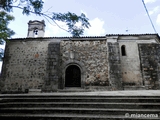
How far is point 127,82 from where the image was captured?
1010 centimetres

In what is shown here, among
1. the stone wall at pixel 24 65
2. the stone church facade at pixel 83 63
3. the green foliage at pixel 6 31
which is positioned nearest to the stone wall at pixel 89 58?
the stone church facade at pixel 83 63

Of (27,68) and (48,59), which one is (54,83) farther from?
(27,68)

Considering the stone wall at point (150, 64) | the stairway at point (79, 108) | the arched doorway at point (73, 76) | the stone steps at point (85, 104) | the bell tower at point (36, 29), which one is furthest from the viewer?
the bell tower at point (36, 29)

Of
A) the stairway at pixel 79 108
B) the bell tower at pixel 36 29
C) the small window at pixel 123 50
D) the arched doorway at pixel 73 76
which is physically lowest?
the stairway at pixel 79 108

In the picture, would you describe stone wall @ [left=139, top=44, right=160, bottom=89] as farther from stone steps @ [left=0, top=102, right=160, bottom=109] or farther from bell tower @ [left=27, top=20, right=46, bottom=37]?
bell tower @ [left=27, top=20, right=46, bottom=37]

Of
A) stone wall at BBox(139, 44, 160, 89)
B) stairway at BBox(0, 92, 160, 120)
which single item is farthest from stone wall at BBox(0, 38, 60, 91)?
stone wall at BBox(139, 44, 160, 89)

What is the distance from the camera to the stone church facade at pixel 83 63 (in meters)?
9.94

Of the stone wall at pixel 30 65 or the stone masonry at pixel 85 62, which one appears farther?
the stone wall at pixel 30 65

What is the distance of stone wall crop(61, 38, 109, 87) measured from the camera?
398 inches

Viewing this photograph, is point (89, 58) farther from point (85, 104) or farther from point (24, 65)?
point (85, 104)

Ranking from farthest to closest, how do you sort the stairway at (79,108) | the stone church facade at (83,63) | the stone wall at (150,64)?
the stone church facade at (83,63) → the stone wall at (150,64) → the stairway at (79,108)

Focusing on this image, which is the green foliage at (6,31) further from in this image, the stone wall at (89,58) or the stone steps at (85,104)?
the stone steps at (85,104)

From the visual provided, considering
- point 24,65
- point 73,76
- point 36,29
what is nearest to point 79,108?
point 73,76

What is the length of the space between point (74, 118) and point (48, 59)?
799cm
